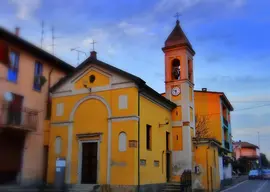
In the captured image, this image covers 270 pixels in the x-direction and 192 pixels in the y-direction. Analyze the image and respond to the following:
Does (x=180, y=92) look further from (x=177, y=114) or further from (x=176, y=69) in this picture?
(x=176, y=69)

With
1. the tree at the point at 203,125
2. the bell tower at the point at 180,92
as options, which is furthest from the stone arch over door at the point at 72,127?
the tree at the point at 203,125

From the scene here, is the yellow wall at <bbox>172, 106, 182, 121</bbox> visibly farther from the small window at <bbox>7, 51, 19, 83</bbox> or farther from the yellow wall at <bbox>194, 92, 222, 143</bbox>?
the yellow wall at <bbox>194, 92, 222, 143</bbox>

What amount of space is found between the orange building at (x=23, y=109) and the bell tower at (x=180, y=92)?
28.8 ft

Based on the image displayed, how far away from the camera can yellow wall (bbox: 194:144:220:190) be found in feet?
66.8

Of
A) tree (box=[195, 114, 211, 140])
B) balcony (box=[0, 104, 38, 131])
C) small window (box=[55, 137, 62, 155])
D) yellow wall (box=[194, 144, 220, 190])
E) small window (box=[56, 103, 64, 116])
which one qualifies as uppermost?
tree (box=[195, 114, 211, 140])

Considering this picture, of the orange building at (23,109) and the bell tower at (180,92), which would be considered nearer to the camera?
the orange building at (23,109)

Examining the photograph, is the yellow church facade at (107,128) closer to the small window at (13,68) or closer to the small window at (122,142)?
the small window at (122,142)

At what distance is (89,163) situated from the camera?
19125mm

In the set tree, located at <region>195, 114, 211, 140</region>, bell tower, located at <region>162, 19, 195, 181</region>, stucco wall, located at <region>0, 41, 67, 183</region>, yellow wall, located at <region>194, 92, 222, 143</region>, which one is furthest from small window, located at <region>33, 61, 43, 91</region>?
yellow wall, located at <region>194, 92, 222, 143</region>


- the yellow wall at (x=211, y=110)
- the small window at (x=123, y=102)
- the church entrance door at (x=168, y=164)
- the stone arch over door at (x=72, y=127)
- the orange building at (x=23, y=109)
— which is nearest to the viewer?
the orange building at (x=23, y=109)

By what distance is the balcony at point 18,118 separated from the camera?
17312 millimetres

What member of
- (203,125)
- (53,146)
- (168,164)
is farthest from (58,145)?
(203,125)

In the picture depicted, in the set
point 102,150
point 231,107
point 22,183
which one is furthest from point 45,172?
point 231,107

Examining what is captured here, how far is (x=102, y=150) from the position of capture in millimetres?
18672
